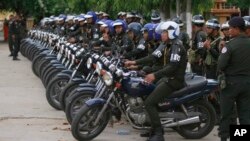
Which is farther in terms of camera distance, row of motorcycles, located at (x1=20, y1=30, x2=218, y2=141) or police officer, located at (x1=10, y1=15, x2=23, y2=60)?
police officer, located at (x1=10, y1=15, x2=23, y2=60)

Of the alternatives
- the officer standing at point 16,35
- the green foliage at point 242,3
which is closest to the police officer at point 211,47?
the officer standing at point 16,35

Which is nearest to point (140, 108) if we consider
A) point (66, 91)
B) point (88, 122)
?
point (88, 122)

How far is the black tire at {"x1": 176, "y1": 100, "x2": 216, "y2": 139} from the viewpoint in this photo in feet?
28.5

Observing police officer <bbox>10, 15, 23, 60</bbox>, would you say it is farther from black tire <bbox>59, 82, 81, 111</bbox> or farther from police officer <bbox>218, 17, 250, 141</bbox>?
police officer <bbox>218, 17, 250, 141</bbox>

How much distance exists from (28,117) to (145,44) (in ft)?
8.02

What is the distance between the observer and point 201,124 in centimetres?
880

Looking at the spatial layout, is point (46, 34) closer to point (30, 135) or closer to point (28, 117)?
point (28, 117)

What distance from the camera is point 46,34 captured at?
17844mm

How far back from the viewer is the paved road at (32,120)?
8883 millimetres

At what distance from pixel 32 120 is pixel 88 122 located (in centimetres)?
221

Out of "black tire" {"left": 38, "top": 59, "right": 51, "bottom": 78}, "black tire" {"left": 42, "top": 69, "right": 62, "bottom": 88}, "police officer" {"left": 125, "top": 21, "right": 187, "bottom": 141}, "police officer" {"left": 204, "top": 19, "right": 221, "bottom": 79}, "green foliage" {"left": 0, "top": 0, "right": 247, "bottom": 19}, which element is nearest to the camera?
"police officer" {"left": 125, "top": 21, "right": 187, "bottom": 141}

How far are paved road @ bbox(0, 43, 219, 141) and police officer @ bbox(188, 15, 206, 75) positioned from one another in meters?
1.65

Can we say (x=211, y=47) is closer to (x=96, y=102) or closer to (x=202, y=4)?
(x=96, y=102)

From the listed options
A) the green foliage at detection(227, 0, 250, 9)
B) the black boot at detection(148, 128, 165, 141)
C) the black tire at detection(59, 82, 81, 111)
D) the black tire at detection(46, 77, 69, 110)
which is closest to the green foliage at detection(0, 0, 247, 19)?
the green foliage at detection(227, 0, 250, 9)
